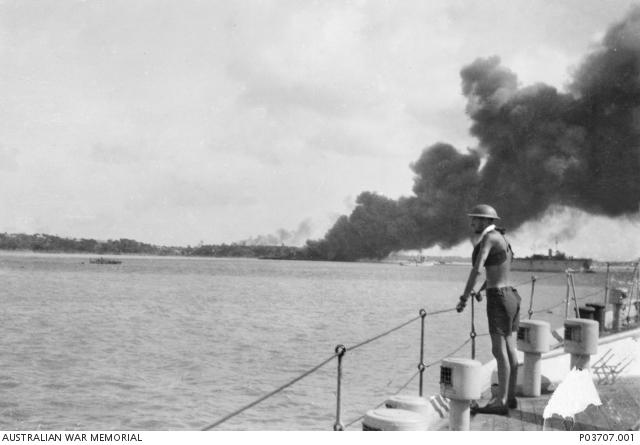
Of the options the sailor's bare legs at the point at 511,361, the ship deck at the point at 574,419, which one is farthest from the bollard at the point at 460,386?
the sailor's bare legs at the point at 511,361

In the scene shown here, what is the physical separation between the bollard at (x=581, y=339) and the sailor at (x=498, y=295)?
44.3 inches

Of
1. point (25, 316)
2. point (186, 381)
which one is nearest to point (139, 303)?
point (25, 316)

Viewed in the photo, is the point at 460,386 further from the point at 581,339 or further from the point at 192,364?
the point at 192,364

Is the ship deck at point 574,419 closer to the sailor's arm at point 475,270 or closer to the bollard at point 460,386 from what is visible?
the bollard at point 460,386

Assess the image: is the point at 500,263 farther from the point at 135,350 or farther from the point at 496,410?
the point at 135,350

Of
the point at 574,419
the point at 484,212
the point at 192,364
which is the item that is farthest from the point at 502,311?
the point at 192,364

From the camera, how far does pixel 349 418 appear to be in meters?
11.9

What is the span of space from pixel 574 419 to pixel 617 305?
8916mm

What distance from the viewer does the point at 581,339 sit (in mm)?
6125

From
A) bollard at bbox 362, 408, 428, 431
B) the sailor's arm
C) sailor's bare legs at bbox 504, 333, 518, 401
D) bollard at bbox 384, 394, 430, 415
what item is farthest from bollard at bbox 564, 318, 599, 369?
bollard at bbox 362, 408, 428, 431

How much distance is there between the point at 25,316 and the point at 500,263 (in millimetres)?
31572
